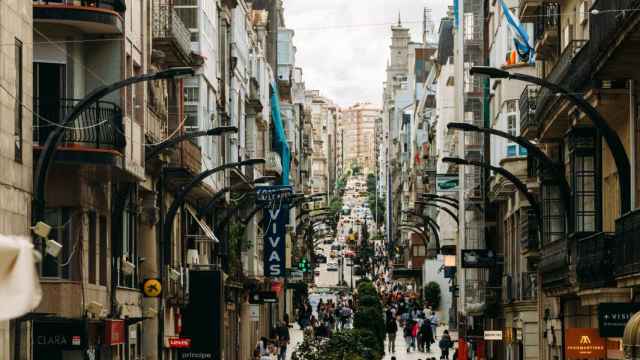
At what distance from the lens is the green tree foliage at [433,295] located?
10675 centimetres

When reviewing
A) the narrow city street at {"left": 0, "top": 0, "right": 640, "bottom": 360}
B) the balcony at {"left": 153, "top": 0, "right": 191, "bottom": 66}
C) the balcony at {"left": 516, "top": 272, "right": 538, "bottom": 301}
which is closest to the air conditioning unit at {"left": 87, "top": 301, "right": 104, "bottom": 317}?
the narrow city street at {"left": 0, "top": 0, "right": 640, "bottom": 360}

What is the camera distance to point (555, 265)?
3528 cm

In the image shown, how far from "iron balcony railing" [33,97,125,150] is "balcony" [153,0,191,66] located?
9.85 meters

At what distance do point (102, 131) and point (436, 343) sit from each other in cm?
5031

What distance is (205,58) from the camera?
52.0 meters

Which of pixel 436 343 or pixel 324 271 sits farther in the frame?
pixel 324 271

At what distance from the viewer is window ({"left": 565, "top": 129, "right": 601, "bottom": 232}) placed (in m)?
34.1

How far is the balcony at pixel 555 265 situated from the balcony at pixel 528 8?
24.7ft

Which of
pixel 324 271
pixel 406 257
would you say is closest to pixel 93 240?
pixel 406 257

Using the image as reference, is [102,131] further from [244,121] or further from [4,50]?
[244,121]

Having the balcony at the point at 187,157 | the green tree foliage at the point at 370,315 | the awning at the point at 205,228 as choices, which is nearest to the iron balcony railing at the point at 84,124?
the balcony at the point at 187,157

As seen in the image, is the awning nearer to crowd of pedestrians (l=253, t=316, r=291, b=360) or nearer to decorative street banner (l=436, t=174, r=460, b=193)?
crowd of pedestrians (l=253, t=316, r=291, b=360)

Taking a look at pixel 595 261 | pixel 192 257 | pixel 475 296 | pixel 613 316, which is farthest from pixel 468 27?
pixel 613 316

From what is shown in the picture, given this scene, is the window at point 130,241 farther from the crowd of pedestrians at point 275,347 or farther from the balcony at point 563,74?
the crowd of pedestrians at point 275,347
